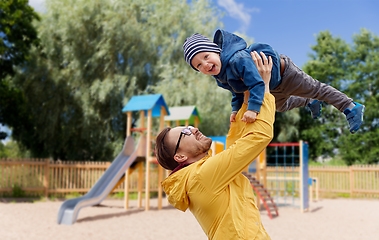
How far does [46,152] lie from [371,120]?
20842mm

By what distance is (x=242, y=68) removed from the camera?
1617 mm

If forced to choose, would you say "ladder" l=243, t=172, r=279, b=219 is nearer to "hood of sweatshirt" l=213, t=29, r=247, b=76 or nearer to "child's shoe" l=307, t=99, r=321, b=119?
"child's shoe" l=307, t=99, r=321, b=119

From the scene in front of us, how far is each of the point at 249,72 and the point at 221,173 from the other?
52 cm

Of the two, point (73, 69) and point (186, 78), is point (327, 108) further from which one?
point (73, 69)

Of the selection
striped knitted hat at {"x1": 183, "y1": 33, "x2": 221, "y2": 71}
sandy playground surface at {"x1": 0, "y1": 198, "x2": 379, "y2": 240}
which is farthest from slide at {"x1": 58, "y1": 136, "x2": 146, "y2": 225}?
striped knitted hat at {"x1": 183, "y1": 33, "x2": 221, "y2": 71}

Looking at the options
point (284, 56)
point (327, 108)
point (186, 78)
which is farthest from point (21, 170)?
point (327, 108)

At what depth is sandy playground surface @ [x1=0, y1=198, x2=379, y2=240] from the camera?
719 centimetres

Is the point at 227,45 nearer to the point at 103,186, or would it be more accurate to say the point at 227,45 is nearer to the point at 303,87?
the point at 303,87

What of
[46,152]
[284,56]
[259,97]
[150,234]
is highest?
[284,56]

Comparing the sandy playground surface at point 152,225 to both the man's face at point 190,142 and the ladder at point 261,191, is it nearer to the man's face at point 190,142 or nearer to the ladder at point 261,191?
the ladder at point 261,191

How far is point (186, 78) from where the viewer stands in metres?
16.0

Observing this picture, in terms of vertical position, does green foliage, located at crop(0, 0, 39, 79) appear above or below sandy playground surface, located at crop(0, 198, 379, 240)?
above

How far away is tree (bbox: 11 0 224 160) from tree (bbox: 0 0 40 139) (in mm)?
1185

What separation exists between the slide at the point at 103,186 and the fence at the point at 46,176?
4.73m
